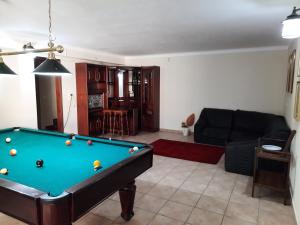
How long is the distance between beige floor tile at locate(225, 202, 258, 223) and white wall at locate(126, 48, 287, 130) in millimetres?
3476

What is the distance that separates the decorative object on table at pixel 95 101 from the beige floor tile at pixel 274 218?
466cm

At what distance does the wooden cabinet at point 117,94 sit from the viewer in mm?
5602

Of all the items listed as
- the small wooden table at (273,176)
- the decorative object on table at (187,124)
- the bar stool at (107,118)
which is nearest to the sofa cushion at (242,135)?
the decorative object on table at (187,124)

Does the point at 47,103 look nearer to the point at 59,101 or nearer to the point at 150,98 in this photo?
the point at 59,101

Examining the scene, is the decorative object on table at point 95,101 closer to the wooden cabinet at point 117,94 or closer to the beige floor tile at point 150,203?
the wooden cabinet at point 117,94

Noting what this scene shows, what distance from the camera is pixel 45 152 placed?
2.34 metres

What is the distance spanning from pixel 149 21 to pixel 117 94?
3.83 meters

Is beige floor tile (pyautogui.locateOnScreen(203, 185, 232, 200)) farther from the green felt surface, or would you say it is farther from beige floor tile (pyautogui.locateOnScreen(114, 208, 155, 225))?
the green felt surface

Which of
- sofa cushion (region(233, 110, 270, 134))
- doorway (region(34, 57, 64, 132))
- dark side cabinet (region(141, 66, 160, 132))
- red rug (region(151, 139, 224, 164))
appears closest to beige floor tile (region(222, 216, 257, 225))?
red rug (region(151, 139, 224, 164))

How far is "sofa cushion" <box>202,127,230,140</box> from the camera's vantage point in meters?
5.15

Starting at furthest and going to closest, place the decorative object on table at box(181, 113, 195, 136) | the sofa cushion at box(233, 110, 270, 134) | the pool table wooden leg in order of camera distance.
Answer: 1. the decorative object on table at box(181, 113, 195, 136)
2. the sofa cushion at box(233, 110, 270, 134)
3. the pool table wooden leg

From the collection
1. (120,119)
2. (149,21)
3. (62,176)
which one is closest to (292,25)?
(149,21)

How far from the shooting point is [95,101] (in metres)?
6.05

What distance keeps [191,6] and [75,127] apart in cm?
439
